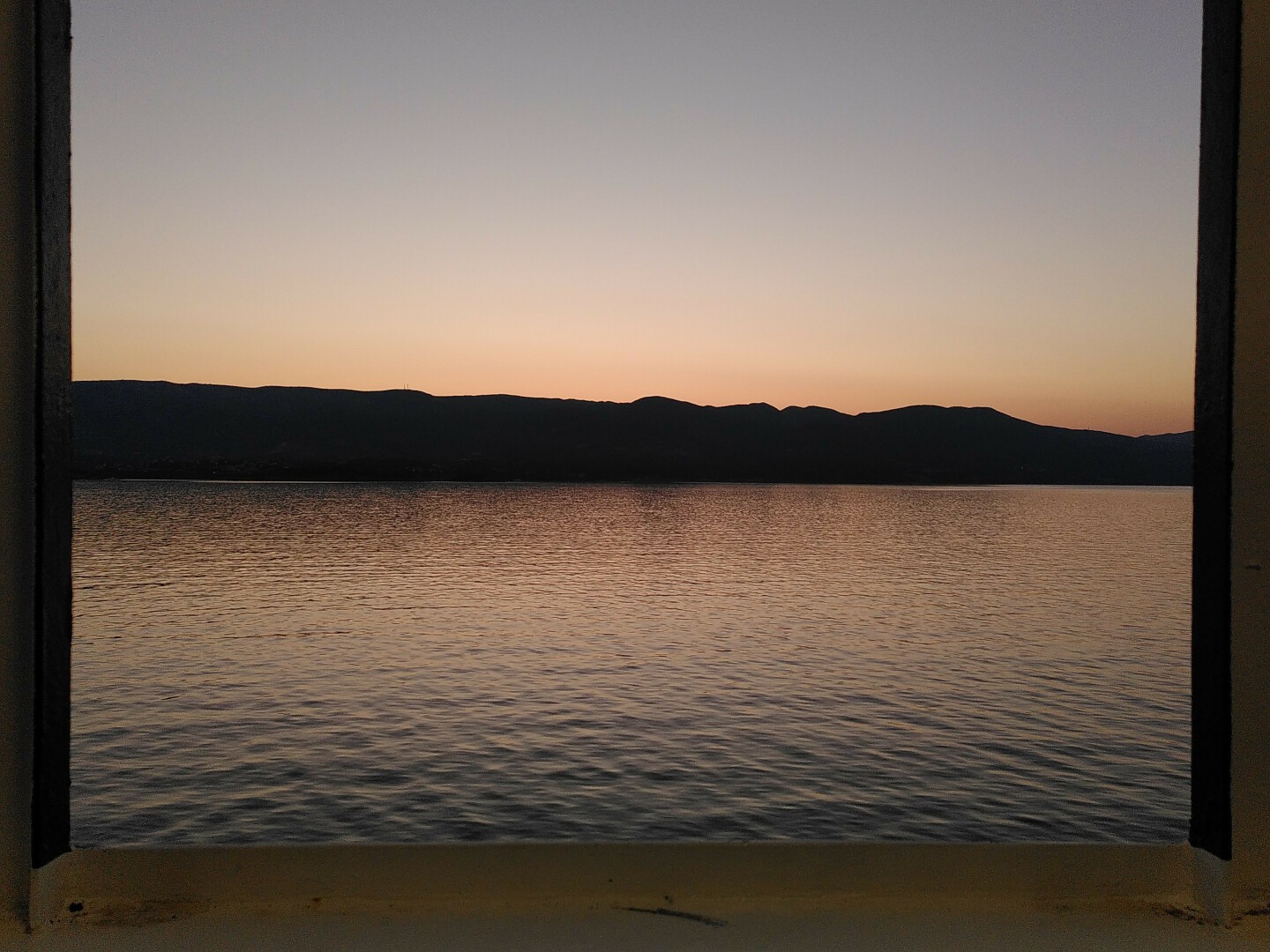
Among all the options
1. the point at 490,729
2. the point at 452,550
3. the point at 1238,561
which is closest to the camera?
the point at 1238,561

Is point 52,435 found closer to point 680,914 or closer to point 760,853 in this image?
point 680,914

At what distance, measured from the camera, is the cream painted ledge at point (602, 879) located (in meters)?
2.44

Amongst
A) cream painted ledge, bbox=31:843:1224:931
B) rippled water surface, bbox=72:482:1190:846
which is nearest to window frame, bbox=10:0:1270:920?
cream painted ledge, bbox=31:843:1224:931

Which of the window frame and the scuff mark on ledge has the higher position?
the window frame

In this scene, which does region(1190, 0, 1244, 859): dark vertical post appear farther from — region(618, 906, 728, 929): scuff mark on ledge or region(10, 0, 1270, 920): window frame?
region(618, 906, 728, 929): scuff mark on ledge

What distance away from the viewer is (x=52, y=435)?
237 cm

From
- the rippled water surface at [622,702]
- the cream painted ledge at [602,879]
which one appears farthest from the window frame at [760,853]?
the rippled water surface at [622,702]

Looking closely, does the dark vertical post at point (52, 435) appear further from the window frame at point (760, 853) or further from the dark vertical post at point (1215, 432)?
the dark vertical post at point (1215, 432)

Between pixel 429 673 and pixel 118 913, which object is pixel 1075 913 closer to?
pixel 118 913

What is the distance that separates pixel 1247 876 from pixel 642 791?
9210 mm

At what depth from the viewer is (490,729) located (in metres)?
14.2

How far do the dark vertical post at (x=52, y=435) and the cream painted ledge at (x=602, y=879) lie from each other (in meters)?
0.24

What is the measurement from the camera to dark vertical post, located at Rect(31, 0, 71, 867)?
2.32 meters

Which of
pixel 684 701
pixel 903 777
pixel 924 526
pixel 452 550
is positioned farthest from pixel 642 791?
pixel 924 526
